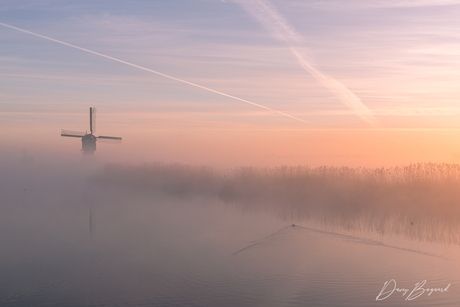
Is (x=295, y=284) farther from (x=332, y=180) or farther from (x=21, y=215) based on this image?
(x=21, y=215)

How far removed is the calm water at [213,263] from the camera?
23.9ft

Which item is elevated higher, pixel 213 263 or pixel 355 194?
pixel 355 194

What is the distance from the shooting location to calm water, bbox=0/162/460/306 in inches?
287

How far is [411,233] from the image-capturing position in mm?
12117

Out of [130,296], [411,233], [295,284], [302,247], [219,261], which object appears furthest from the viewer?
[411,233]

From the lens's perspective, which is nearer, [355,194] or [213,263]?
[213,263]

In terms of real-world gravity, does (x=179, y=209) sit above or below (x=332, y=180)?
below

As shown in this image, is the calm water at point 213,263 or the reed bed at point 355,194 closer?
the calm water at point 213,263

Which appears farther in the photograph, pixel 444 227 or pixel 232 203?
pixel 232 203

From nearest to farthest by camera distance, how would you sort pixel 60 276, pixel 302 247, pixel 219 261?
pixel 60 276 < pixel 219 261 < pixel 302 247

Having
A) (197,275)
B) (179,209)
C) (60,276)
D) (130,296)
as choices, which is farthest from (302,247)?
(179,209)

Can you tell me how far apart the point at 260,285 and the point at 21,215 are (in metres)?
13.3

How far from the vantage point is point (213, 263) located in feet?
30.9

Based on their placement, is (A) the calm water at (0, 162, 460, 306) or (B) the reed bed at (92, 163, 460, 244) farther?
(B) the reed bed at (92, 163, 460, 244)
